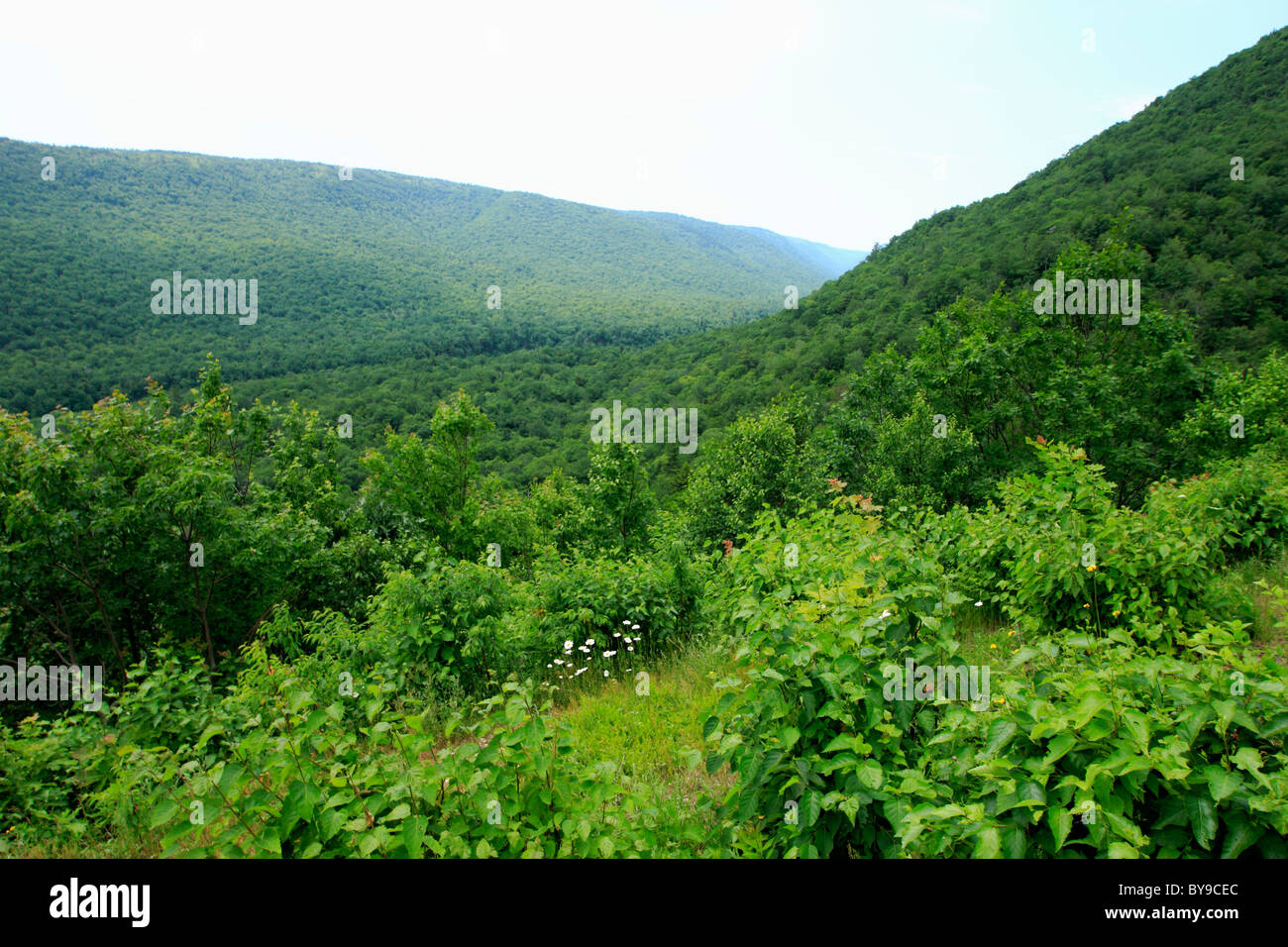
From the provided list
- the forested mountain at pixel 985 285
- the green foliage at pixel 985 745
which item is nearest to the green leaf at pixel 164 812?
the green foliage at pixel 985 745

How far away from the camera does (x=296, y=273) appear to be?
349 feet

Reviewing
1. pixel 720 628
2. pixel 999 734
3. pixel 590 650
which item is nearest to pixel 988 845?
pixel 999 734

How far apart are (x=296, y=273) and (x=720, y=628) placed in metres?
122

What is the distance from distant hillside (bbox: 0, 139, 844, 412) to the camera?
228 ft

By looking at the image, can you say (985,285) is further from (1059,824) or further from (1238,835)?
(1059,824)

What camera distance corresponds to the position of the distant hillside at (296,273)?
6962 cm

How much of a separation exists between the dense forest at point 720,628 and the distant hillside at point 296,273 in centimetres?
5404

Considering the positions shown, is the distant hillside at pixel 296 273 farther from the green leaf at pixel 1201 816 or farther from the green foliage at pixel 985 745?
the green leaf at pixel 1201 816

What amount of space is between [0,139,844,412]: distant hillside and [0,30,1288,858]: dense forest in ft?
177

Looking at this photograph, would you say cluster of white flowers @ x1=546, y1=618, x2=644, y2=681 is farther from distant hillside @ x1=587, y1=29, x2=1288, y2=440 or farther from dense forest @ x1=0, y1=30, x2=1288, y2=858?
distant hillside @ x1=587, y1=29, x2=1288, y2=440

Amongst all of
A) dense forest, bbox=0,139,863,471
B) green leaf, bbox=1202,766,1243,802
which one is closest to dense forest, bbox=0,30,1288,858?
green leaf, bbox=1202,766,1243,802

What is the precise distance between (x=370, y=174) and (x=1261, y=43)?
19284cm

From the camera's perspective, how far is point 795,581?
185 inches
